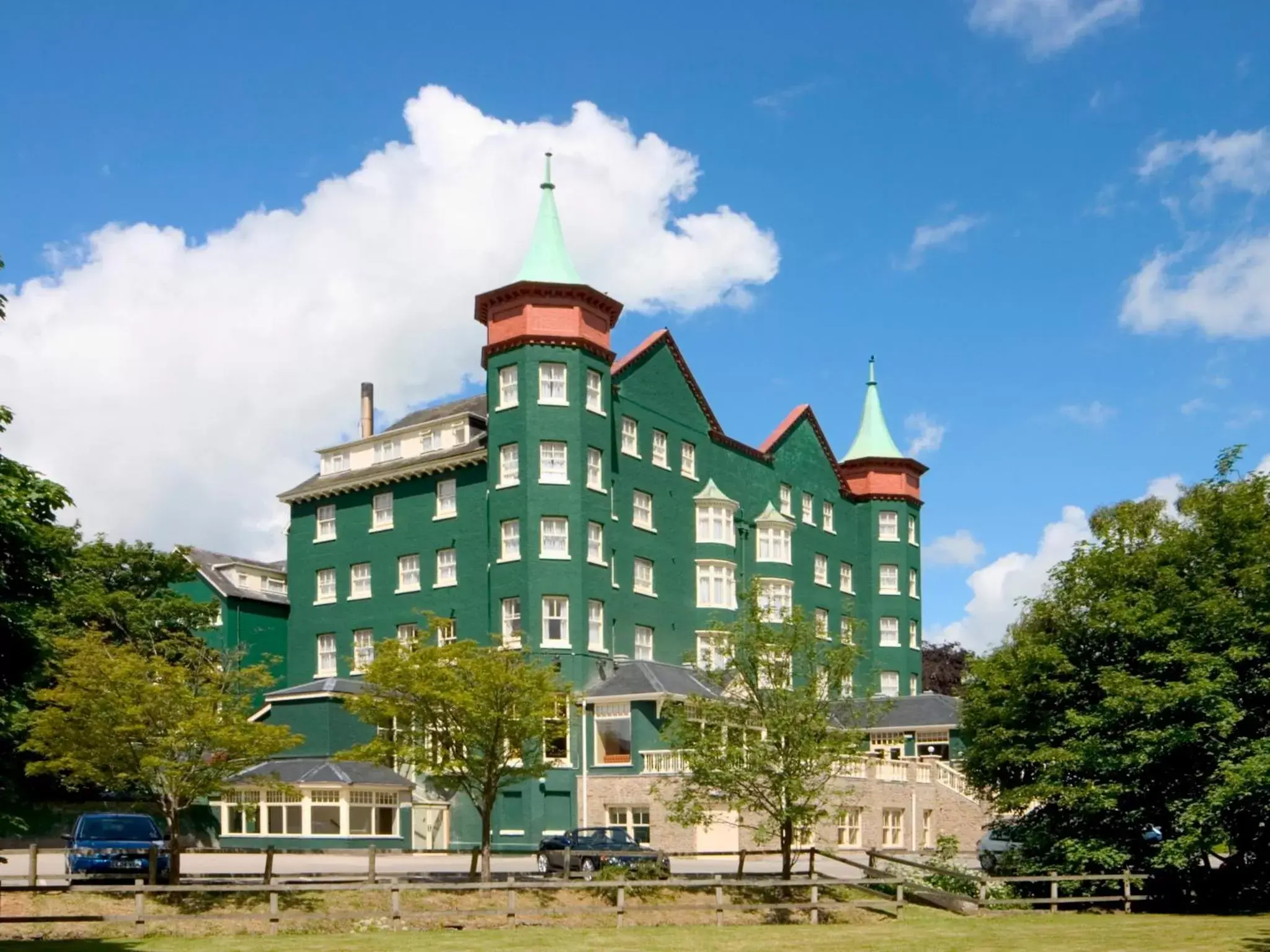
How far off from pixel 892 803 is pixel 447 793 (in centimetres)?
1762

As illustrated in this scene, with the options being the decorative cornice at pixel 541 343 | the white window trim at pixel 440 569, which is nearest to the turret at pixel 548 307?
the decorative cornice at pixel 541 343

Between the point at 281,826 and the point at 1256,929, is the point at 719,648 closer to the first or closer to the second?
the point at 1256,929

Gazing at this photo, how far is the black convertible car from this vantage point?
123 ft

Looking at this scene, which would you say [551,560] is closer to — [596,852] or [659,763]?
[659,763]

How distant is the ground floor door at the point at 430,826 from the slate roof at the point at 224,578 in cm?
1521

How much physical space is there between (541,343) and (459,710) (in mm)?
22407

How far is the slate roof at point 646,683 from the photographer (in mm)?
52094

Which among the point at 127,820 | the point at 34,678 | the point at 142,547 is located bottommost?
the point at 127,820

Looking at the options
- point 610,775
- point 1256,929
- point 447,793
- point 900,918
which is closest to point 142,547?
point 447,793

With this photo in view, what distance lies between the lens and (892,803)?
55969mm

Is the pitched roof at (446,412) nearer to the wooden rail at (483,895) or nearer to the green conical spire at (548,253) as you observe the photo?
the green conical spire at (548,253)

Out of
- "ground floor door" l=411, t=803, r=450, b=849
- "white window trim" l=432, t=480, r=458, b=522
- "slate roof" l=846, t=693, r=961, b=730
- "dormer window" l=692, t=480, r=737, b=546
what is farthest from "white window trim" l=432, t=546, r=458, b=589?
"slate roof" l=846, t=693, r=961, b=730

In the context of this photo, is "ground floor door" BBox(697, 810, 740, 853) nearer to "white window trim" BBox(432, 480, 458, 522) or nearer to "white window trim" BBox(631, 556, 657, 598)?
"white window trim" BBox(631, 556, 657, 598)

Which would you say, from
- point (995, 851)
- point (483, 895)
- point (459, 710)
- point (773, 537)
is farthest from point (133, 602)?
point (995, 851)
